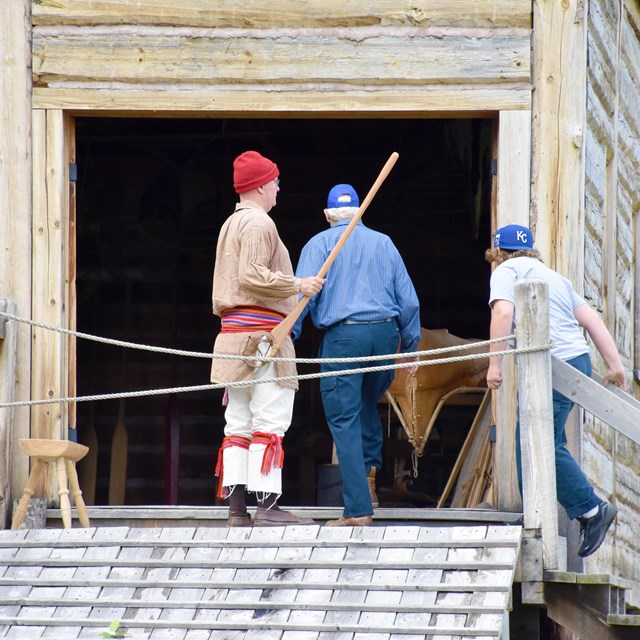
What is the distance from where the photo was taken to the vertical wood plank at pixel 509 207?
25.7 feet

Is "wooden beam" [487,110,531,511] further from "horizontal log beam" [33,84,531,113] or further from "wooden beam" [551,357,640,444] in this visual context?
"wooden beam" [551,357,640,444]

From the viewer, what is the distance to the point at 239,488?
22.8 feet

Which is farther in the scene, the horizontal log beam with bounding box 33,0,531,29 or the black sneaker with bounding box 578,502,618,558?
the horizontal log beam with bounding box 33,0,531,29

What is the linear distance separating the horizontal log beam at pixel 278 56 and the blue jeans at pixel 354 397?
1727mm

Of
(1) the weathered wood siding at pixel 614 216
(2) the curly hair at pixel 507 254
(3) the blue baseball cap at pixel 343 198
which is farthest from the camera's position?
(1) the weathered wood siding at pixel 614 216

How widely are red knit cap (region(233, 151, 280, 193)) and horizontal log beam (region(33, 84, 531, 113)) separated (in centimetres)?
110

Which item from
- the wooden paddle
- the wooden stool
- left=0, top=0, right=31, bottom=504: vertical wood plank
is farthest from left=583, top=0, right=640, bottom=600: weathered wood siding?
left=0, top=0, right=31, bottom=504: vertical wood plank

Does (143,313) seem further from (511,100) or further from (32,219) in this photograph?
(511,100)

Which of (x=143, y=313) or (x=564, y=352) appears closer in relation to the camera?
(x=564, y=352)

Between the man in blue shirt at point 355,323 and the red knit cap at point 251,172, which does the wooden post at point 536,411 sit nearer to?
the man in blue shirt at point 355,323

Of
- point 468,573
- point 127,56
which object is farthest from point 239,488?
point 127,56

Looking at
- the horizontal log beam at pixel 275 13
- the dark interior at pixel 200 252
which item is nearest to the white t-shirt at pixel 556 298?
the horizontal log beam at pixel 275 13

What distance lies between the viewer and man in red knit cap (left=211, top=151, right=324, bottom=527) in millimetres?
6805

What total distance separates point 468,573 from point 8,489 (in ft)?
10.3
